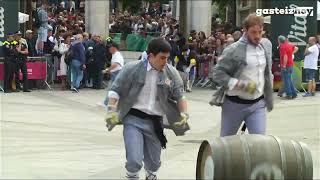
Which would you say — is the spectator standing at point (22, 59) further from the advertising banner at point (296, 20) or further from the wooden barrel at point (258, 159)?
the wooden barrel at point (258, 159)

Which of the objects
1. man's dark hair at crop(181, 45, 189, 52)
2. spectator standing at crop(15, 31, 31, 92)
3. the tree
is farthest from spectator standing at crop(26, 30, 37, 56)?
the tree

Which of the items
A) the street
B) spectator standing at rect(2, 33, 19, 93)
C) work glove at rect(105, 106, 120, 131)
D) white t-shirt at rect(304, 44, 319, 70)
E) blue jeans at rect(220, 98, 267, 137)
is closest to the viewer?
work glove at rect(105, 106, 120, 131)

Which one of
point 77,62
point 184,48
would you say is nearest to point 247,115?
point 77,62

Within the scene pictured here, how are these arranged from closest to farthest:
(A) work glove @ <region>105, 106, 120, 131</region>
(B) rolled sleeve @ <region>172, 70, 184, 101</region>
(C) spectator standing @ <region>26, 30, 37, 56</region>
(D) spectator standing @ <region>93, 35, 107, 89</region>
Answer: (A) work glove @ <region>105, 106, 120, 131</region> → (B) rolled sleeve @ <region>172, 70, 184, 101</region> → (C) spectator standing @ <region>26, 30, 37, 56</region> → (D) spectator standing @ <region>93, 35, 107, 89</region>

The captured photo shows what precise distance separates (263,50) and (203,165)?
4.95 feet

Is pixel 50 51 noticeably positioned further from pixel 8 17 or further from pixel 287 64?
pixel 287 64

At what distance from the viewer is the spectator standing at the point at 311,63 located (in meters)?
20.8

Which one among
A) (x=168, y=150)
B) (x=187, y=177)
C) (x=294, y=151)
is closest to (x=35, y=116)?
(x=168, y=150)

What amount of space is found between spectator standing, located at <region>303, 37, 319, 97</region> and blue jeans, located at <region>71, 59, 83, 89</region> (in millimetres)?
6271

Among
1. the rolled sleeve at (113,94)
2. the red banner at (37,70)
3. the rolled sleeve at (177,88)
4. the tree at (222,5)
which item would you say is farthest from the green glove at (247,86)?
the tree at (222,5)

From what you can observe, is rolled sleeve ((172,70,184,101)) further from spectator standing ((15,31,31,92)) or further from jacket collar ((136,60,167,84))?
spectator standing ((15,31,31,92))

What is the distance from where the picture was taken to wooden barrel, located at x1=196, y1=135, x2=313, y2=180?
267 inches

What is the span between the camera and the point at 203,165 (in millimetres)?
7391

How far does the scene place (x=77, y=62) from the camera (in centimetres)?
2198
